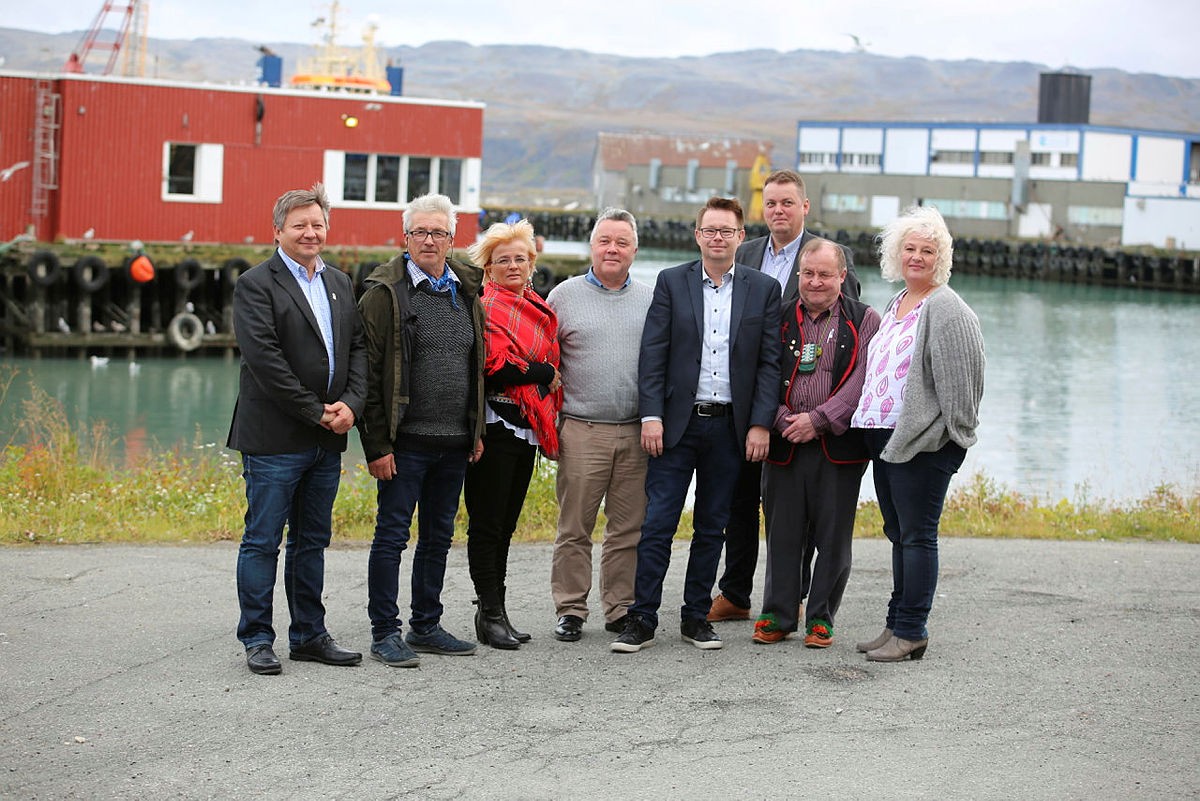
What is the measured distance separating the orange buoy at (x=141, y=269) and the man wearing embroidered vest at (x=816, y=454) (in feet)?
75.9

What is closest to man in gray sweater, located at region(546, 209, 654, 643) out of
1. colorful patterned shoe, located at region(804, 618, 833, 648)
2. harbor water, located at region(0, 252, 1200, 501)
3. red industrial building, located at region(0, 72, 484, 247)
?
colorful patterned shoe, located at region(804, 618, 833, 648)

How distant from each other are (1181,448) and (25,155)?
2257cm

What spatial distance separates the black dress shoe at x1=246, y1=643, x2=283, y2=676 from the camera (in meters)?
5.63

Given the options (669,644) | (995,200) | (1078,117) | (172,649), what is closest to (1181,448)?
(669,644)

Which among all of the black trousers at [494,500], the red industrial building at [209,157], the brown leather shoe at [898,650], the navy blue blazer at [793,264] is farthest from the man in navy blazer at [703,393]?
the red industrial building at [209,157]

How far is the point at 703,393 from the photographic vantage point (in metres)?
6.35

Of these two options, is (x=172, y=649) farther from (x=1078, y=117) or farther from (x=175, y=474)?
(x=1078, y=117)

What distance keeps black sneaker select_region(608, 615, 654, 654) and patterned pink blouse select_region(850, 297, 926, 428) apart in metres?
1.26

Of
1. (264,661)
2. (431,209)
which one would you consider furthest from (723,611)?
(431,209)

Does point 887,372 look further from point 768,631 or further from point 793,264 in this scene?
point 768,631

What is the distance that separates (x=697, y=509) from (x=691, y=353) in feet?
2.39

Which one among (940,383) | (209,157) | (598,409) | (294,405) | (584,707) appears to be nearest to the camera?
(584,707)

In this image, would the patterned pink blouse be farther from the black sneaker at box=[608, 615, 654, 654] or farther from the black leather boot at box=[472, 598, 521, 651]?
the black leather boot at box=[472, 598, 521, 651]

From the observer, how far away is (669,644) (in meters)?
6.43
